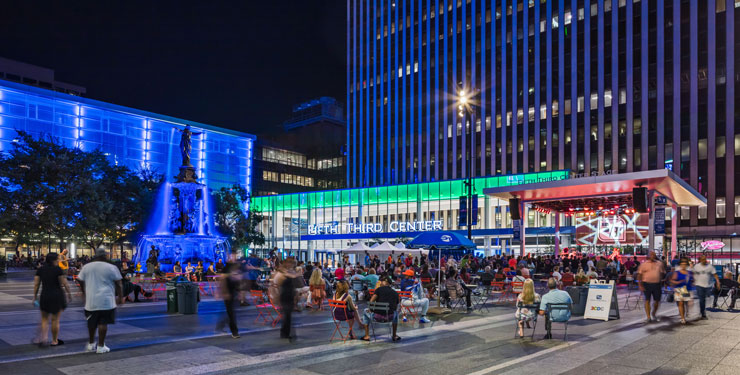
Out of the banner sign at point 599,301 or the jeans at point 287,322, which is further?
Result: the banner sign at point 599,301

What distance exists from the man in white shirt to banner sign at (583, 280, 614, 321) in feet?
38.4

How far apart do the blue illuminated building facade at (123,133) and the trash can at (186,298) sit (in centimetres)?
4327

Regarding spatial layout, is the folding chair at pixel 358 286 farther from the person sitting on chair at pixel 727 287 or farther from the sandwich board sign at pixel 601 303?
the person sitting on chair at pixel 727 287

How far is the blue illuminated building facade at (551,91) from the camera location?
53844mm

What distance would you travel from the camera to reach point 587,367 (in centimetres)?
886

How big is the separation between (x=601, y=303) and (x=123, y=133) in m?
60.6

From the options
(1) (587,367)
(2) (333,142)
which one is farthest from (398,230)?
(2) (333,142)

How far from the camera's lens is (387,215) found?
201 feet

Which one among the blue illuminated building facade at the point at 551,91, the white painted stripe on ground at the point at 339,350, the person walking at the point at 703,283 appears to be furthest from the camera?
the blue illuminated building facade at the point at 551,91

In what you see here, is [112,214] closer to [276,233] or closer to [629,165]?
[276,233]

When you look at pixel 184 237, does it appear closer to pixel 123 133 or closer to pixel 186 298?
pixel 186 298

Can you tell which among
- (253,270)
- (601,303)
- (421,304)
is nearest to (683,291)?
(601,303)

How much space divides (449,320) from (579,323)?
3289mm

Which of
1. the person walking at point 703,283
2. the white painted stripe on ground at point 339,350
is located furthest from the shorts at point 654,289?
the white painted stripe on ground at point 339,350
